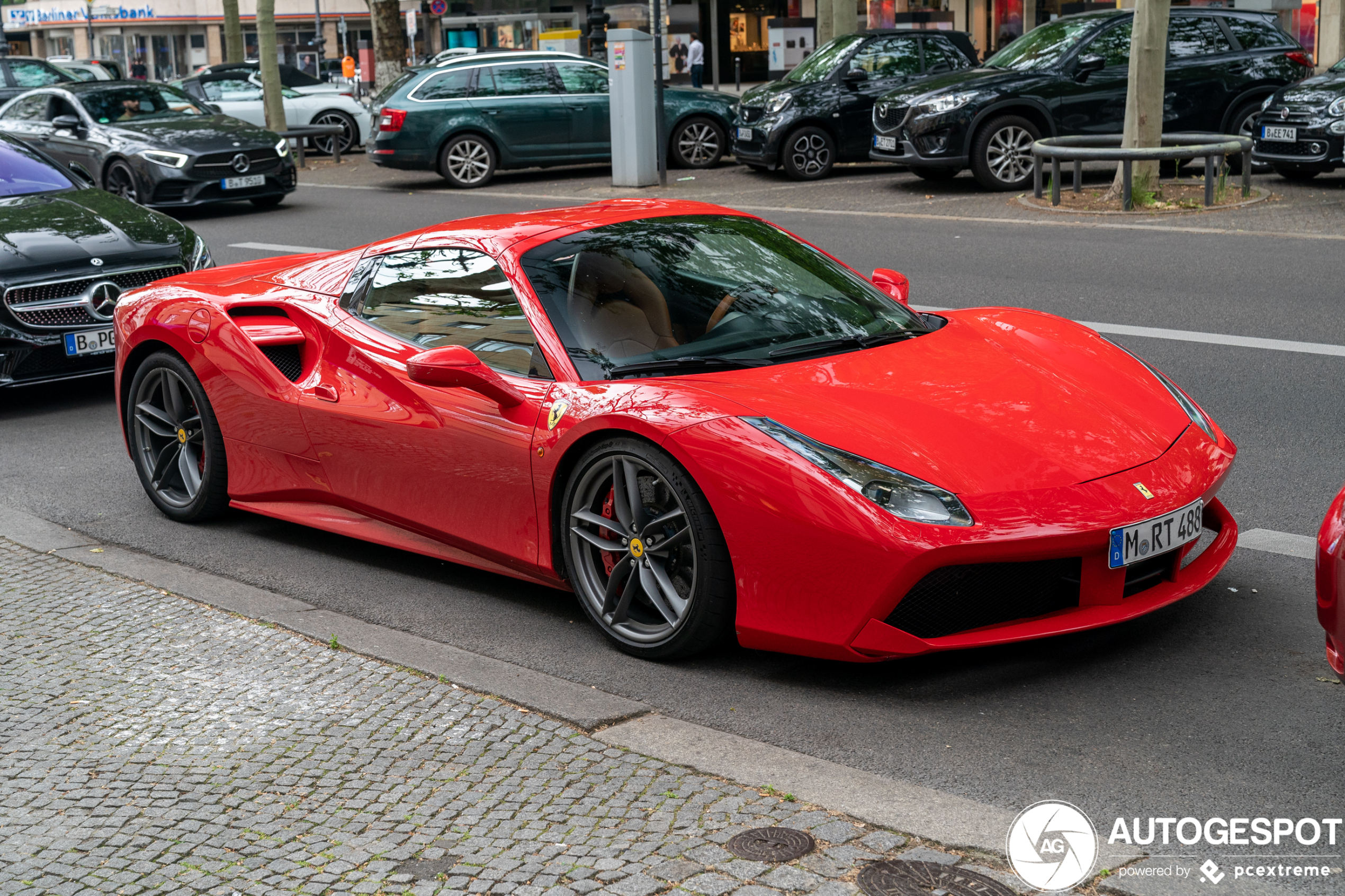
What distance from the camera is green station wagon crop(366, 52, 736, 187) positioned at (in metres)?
19.8

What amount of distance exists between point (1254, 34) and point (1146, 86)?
3.24 meters

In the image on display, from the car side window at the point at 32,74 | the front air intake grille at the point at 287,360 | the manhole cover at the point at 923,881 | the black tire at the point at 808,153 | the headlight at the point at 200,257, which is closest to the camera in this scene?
the manhole cover at the point at 923,881

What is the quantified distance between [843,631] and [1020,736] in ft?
1.70

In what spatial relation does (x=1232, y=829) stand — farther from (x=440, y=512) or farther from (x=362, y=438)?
(x=362, y=438)

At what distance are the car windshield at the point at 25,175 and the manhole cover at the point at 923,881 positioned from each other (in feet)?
27.4

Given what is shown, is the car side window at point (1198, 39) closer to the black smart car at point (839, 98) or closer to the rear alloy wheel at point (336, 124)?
the black smart car at point (839, 98)

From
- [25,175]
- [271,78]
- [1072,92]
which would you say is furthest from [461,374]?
[271,78]

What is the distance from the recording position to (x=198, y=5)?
70.8 metres

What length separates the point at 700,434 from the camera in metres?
4.11

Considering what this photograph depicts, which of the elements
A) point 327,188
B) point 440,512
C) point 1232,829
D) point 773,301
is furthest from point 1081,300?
point 327,188

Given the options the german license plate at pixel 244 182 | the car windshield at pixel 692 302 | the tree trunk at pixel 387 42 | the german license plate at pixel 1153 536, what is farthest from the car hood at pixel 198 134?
the german license plate at pixel 1153 536

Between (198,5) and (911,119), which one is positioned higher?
(198,5)

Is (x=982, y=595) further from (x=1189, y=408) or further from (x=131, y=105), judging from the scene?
(x=131, y=105)

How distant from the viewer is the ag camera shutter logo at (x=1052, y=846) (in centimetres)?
302
